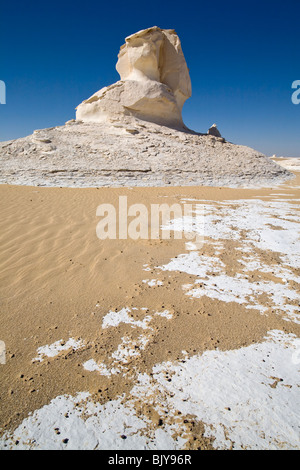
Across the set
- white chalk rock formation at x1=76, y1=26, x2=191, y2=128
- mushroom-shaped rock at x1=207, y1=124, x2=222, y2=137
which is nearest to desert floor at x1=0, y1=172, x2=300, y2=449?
white chalk rock formation at x1=76, y1=26, x2=191, y2=128

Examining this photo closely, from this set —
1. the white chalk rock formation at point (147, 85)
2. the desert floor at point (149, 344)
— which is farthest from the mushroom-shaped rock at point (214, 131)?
the desert floor at point (149, 344)

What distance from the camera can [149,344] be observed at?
2.03 m

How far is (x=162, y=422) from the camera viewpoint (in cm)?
143

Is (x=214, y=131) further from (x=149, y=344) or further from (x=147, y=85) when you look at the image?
(x=149, y=344)

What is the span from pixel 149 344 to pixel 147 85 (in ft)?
53.8

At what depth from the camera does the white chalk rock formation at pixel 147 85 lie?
14.8m

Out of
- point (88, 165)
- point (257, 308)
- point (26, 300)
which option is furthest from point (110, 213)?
point (88, 165)

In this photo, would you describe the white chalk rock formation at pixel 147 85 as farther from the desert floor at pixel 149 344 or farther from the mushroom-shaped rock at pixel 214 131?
the desert floor at pixel 149 344

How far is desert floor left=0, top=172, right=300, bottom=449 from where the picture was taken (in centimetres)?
141

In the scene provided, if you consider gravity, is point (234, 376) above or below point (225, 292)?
below

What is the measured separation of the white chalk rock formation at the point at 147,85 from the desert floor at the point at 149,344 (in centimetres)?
1329

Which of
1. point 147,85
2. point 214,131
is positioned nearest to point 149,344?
point 147,85

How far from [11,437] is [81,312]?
115 centimetres
